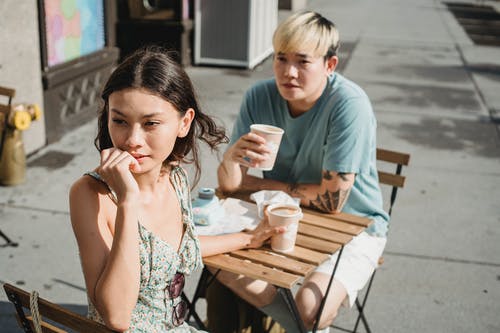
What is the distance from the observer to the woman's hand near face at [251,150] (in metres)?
2.70

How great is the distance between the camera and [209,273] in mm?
2994

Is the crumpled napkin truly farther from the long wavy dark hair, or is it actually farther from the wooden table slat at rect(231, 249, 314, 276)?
the long wavy dark hair

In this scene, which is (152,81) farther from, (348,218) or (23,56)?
(23,56)

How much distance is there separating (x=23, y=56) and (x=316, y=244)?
4.28m

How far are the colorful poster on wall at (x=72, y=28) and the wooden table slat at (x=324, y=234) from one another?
4.40 m

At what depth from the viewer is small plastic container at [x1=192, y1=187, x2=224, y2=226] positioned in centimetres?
262

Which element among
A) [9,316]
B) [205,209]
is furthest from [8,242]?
[205,209]

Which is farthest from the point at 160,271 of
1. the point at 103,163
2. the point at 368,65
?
the point at 368,65

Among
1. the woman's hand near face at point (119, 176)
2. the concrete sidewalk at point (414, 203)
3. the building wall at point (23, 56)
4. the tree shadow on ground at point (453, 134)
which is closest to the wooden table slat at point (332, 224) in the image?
the concrete sidewalk at point (414, 203)

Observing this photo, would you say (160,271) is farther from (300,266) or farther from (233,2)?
(233,2)

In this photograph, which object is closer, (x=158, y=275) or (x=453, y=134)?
(x=158, y=275)

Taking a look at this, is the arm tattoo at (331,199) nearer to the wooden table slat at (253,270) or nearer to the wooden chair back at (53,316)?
the wooden table slat at (253,270)

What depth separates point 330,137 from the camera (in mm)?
2975

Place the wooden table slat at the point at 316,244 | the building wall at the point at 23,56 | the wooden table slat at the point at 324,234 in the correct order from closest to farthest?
the wooden table slat at the point at 316,244 → the wooden table slat at the point at 324,234 → the building wall at the point at 23,56
